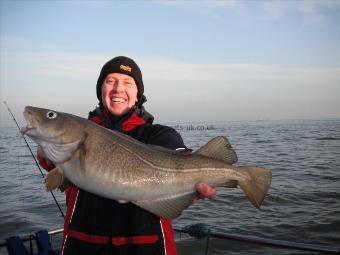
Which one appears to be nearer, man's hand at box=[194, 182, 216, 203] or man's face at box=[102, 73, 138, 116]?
man's hand at box=[194, 182, 216, 203]

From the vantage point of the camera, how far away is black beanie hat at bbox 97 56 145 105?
3.94 metres

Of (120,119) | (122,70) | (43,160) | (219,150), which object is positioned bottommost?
(43,160)

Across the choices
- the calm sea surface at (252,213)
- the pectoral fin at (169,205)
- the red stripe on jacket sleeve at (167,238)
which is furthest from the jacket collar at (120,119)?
the calm sea surface at (252,213)

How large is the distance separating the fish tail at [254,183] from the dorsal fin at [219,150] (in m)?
0.15

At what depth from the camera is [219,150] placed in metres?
3.39

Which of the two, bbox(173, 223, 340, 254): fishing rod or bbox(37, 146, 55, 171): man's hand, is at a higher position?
bbox(37, 146, 55, 171): man's hand

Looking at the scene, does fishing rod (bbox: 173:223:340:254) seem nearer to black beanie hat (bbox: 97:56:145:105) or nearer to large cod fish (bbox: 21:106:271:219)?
large cod fish (bbox: 21:106:271:219)

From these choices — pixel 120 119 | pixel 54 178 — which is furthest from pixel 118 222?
pixel 120 119

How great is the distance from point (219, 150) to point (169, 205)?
2.49ft

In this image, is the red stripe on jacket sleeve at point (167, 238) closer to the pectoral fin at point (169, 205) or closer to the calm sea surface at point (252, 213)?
the pectoral fin at point (169, 205)

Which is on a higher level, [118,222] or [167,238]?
[118,222]

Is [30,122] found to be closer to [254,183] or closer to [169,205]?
[169,205]

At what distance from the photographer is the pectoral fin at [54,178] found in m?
3.00

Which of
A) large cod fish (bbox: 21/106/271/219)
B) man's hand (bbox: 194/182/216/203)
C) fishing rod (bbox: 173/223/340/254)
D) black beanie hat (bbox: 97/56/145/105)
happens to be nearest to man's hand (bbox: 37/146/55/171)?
large cod fish (bbox: 21/106/271/219)
